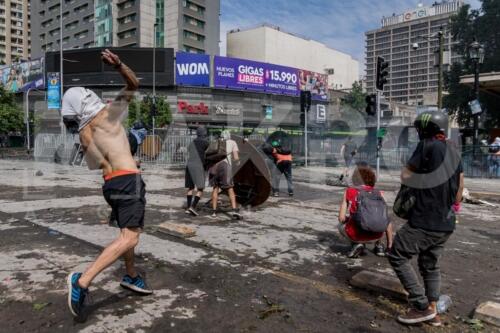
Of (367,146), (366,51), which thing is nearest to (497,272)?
(367,146)

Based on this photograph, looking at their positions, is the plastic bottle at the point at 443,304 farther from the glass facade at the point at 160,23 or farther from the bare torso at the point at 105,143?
the glass facade at the point at 160,23

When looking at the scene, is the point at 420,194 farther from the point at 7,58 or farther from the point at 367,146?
the point at 7,58

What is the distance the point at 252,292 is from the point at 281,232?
8.40 feet

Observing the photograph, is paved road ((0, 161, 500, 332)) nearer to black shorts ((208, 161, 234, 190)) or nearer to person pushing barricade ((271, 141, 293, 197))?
black shorts ((208, 161, 234, 190))

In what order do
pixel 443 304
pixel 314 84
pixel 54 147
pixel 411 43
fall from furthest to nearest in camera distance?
pixel 314 84, pixel 411 43, pixel 54 147, pixel 443 304

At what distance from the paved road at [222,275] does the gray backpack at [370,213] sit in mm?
466

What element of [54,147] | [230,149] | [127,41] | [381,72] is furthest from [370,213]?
[127,41]

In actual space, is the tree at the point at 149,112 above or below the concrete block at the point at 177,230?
above

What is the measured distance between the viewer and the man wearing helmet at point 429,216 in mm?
3246

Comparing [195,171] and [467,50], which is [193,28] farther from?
[195,171]

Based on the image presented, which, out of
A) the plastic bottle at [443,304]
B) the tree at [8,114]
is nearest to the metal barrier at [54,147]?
the tree at [8,114]

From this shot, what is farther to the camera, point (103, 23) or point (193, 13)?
point (103, 23)

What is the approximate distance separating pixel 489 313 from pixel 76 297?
A: 3160 millimetres

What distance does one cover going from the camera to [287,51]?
267 ft
